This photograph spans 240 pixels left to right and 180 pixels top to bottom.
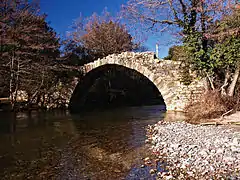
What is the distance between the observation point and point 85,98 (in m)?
17.7

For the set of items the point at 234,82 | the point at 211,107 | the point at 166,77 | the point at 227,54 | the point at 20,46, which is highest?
the point at 20,46

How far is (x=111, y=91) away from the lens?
1892 centimetres

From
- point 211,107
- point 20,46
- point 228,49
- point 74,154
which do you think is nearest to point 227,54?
point 228,49

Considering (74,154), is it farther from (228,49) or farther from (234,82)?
(228,49)

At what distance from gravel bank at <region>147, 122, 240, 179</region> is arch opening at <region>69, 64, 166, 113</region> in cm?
1074

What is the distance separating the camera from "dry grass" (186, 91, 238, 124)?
7277 millimetres

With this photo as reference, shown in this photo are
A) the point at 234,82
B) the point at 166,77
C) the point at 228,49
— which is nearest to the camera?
the point at 234,82

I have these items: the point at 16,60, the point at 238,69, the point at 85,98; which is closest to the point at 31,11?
the point at 16,60

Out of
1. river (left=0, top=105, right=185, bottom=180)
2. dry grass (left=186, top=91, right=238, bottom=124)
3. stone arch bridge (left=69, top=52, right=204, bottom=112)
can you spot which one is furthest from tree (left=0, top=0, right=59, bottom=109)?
dry grass (left=186, top=91, right=238, bottom=124)

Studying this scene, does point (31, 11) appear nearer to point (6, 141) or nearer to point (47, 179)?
point (6, 141)

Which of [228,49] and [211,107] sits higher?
[228,49]

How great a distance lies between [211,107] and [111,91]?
40.1 ft

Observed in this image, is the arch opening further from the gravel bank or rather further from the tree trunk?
the gravel bank

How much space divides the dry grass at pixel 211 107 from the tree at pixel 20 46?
8.73 m
